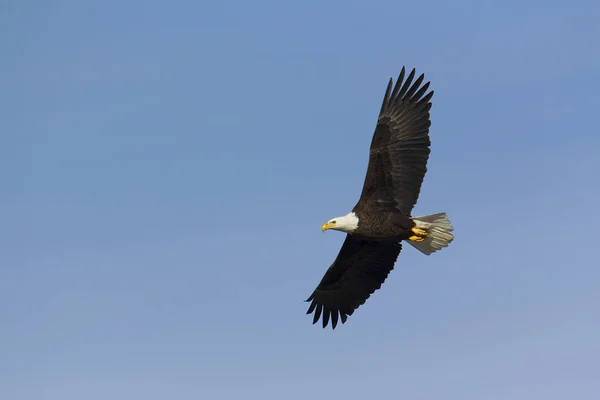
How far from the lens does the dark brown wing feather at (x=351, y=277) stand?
21.0 meters

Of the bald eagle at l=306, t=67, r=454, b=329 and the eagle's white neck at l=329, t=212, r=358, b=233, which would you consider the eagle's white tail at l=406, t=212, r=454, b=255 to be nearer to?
the bald eagle at l=306, t=67, r=454, b=329

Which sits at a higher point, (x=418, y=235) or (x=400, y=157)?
(x=400, y=157)

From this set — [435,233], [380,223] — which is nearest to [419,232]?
[435,233]

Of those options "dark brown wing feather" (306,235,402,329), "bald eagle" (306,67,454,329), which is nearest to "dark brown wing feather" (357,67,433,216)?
"bald eagle" (306,67,454,329)

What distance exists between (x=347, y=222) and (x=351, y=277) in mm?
2019

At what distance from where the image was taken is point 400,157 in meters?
19.7

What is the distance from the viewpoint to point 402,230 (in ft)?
65.1

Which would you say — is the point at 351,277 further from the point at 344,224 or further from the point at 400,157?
the point at 400,157

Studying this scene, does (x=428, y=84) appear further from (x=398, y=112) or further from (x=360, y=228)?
(x=360, y=228)

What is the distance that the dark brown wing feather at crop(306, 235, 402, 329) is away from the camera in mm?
20953

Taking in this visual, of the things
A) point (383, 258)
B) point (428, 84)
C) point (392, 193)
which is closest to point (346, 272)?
point (383, 258)

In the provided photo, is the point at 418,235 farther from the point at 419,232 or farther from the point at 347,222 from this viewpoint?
the point at 347,222

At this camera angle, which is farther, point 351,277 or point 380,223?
point 351,277

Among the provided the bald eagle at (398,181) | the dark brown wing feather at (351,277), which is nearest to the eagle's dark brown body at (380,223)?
the bald eagle at (398,181)
